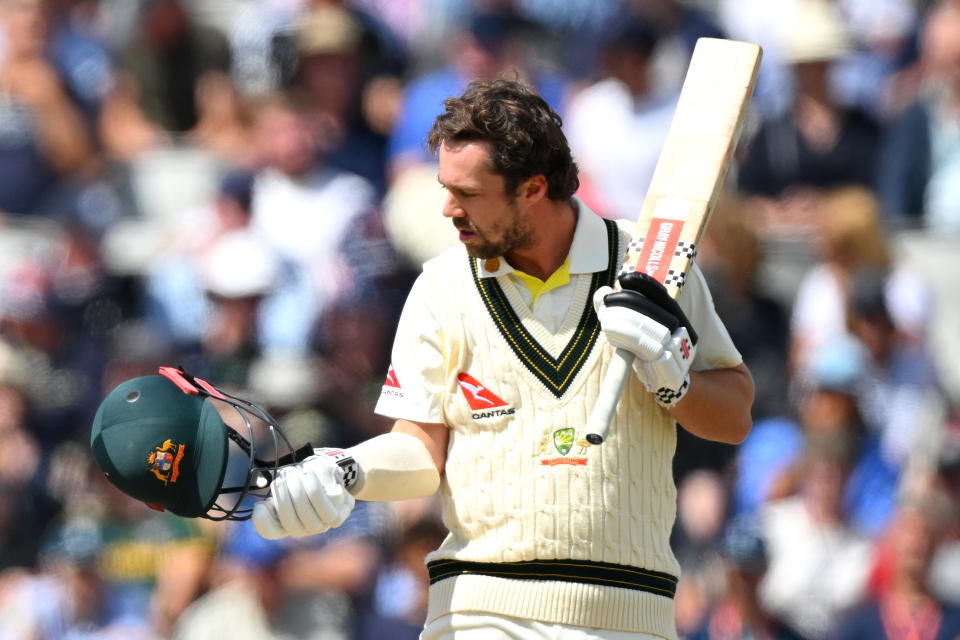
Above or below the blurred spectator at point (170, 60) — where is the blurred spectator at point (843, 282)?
above

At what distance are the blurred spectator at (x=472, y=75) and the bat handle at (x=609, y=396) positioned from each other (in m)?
4.17

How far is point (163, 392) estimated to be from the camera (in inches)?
155

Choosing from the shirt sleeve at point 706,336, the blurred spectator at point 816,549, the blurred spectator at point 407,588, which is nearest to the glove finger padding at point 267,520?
the shirt sleeve at point 706,336

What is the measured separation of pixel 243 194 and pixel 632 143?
1978 mm

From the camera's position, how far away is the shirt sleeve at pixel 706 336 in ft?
13.5

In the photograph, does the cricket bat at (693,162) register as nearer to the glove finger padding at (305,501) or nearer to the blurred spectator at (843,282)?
the glove finger padding at (305,501)

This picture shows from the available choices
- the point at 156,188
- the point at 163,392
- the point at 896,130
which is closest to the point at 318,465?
the point at 163,392

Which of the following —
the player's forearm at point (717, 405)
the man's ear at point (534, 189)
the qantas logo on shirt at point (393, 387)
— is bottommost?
the qantas logo on shirt at point (393, 387)

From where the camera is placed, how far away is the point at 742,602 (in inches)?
250

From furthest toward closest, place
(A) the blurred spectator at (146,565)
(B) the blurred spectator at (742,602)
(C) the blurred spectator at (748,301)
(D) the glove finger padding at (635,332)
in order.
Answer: (A) the blurred spectator at (146,565) < (C) the blurred spectator at (748,301) < (B) the blurred spectator at (742,602) < (D) the glove finger padding at (635,332)

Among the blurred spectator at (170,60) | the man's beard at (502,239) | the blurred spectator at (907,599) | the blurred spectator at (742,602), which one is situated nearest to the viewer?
the man's beard at (502,239)

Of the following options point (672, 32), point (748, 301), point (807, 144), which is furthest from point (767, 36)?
point (748, 301)

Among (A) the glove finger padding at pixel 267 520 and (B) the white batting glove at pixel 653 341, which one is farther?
(A) the glove finger padding at pixel 267 520

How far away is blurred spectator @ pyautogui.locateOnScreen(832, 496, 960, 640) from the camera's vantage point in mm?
6199
